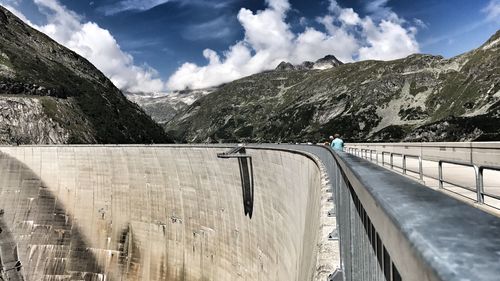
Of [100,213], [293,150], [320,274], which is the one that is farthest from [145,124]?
[320,274]

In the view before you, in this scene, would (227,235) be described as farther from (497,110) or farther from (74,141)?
(497,110)

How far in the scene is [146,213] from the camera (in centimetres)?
4350

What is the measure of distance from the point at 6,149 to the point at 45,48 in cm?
7965

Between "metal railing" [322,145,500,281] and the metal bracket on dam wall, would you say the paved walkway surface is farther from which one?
the metal bracket on dam wall

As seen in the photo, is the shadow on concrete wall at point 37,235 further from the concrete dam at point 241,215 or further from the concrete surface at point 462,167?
the concrete surface at point 462,167

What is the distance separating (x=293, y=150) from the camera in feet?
79.9

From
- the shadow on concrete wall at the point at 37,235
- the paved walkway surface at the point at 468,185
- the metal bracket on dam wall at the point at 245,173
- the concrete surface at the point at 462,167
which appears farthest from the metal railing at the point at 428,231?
the shadow on concrete wall at the point at 37,235

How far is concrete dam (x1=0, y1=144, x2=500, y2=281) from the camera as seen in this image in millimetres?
1614

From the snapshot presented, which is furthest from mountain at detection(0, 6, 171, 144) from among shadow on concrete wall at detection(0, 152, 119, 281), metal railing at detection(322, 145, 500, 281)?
metal railing at detection(322, 145, 500, 281)

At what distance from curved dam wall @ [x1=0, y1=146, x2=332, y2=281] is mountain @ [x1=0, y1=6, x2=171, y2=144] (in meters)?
25.4

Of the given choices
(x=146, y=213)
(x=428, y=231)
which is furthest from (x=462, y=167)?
(x=146, y=213)

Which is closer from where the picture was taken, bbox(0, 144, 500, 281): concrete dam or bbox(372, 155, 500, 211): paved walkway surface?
bbox(0, 144, 500, 281): concrete dam

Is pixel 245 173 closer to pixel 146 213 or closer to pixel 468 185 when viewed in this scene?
pixel 146 213

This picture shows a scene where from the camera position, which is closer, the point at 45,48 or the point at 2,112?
the point at 2,112
